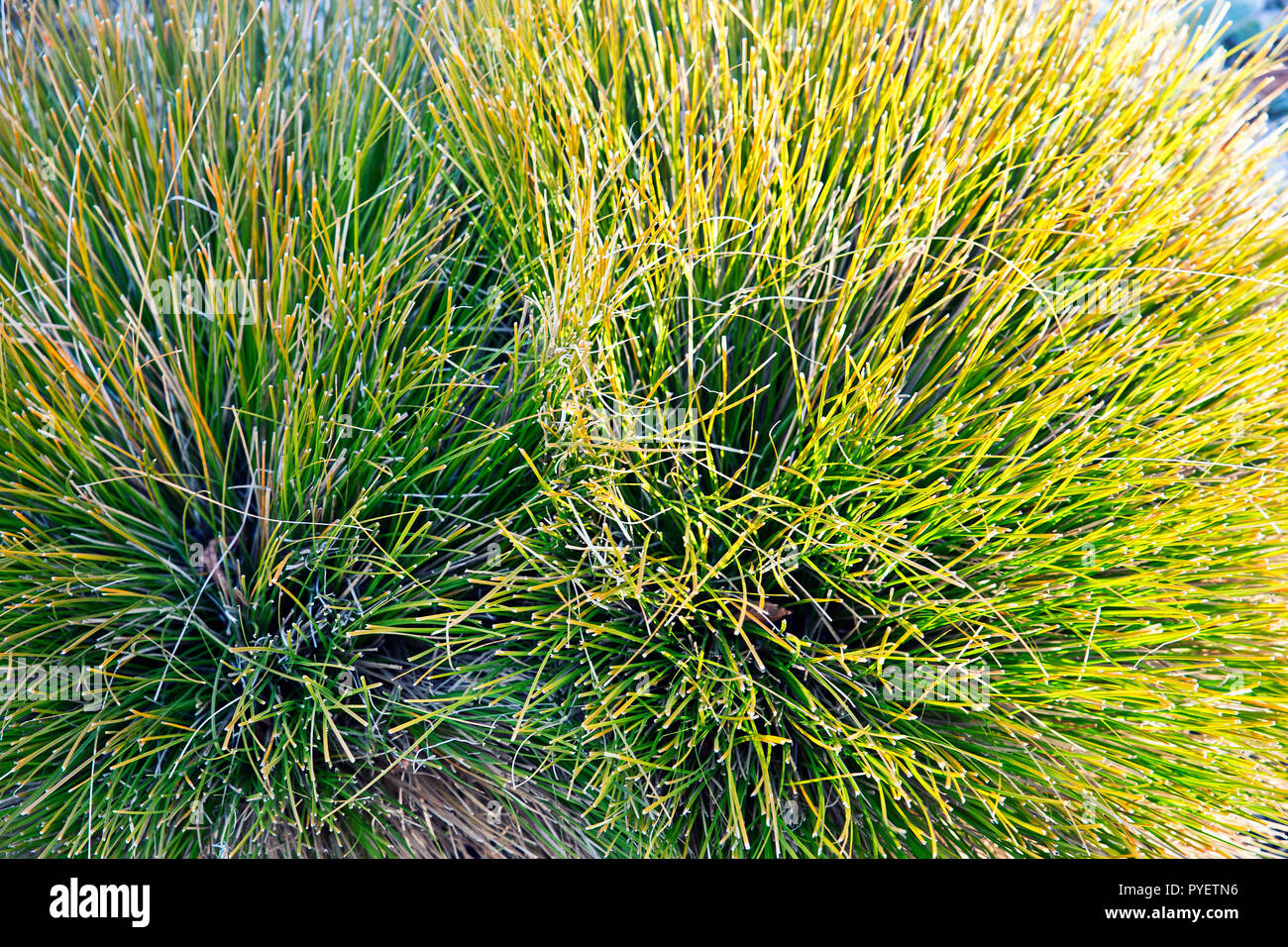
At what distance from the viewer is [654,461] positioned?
0.97 metres

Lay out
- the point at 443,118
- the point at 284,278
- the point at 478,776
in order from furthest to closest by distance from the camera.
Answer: the point at 443,118 < the point at 478,776 < the point at 284,278

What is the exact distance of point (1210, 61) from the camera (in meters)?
1.19

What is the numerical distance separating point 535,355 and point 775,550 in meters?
0.40

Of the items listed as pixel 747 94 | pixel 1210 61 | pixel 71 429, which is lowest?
pixel 71 429

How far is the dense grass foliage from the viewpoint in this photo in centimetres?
95

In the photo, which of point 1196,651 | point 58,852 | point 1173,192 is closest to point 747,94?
point 1173,192

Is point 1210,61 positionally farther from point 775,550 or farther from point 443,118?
point 443,118

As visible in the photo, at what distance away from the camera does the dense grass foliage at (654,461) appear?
3.11 ft

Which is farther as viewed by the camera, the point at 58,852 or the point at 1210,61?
the point at 1210,61

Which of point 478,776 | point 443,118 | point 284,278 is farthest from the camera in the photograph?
point 443,118

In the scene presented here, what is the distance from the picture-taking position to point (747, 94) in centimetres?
104

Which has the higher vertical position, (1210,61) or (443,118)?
(1210,61)
